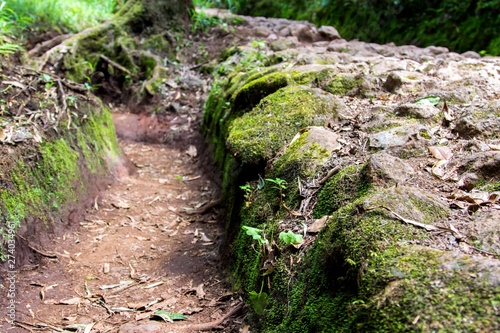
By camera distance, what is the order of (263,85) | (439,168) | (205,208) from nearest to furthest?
1. (439,168)
2. (263,85)
3. (205,208)

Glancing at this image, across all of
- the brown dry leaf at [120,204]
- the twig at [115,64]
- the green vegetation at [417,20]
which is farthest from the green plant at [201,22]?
the brown dry leaf at [120,204]

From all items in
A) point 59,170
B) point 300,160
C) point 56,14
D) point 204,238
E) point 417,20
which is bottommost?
point 204,238

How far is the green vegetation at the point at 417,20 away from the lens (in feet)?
26.2

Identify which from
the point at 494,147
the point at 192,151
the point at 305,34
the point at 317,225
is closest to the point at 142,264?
the point at 317,225

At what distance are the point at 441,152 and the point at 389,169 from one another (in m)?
0.44

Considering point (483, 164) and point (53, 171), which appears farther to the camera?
point (53, 171)

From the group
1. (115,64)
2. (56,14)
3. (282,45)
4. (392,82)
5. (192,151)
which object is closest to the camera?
(392,82)

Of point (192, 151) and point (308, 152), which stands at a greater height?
point (308, 152)

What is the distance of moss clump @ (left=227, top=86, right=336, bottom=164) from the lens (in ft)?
10.1

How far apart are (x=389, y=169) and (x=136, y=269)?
2.02 meters

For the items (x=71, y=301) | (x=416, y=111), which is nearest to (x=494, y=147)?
(x=416, y=111)

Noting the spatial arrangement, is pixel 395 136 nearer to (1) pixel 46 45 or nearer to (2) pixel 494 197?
(2) pixel 494 197

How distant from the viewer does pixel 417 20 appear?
9.32 metres

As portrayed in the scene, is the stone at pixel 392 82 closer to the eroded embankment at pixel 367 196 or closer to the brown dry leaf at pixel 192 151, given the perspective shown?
the eroded embankment at pixel 367 196
